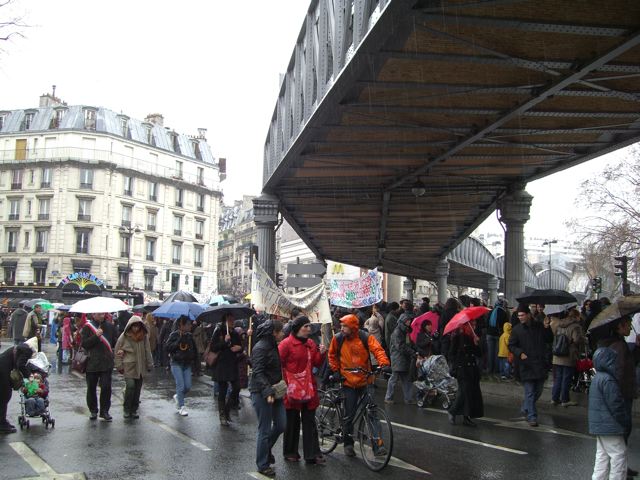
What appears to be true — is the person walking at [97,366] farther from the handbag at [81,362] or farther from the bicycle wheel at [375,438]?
the bicycle wheel at [375,438]

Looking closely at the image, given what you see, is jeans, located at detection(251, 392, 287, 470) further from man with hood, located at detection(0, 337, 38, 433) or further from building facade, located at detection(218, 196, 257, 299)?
building facade, located at detection(218, 196, 257, 299)

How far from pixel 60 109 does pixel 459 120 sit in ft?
216

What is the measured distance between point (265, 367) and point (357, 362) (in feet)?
4.13

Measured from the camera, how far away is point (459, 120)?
14.3 m

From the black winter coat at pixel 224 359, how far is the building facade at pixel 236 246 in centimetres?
9795

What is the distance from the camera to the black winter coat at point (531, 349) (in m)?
10.3

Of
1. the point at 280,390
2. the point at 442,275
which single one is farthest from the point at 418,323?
the point at 442,275

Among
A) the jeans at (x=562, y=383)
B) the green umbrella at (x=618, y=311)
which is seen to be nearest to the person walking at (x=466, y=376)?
the jeans at (x=562, y=383)

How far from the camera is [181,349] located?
1159 cm

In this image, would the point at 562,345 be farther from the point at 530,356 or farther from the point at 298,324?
the point at 298,324

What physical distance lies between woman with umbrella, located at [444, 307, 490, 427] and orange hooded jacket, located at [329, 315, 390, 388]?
7.49 feet

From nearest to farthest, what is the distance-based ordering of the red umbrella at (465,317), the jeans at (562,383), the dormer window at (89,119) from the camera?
the red umbrella at (465,317), the jeans at (562,383), the dormer window at (89,119)

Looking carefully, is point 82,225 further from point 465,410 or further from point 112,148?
point 465,410

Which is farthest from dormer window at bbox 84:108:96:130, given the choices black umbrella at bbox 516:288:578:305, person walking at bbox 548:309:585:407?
person walking at bbox 548:309:585:407
